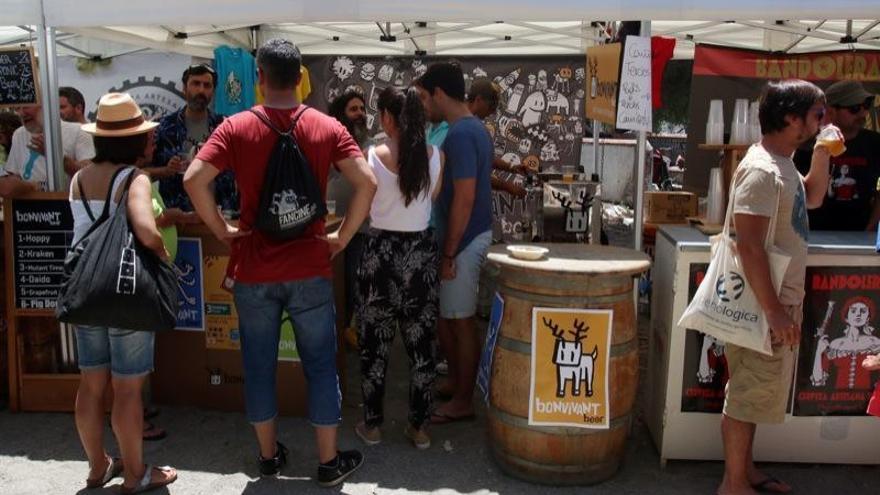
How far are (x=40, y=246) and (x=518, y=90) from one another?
17.9 ft

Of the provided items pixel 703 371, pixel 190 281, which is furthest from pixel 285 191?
pixel 703 371

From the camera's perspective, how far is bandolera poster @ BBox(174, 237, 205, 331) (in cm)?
367

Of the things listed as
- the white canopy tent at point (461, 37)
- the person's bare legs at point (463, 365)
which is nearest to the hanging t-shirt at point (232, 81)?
the white canopy tent at point (461, 37)

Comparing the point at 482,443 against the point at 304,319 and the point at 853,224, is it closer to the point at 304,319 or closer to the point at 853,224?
the point at 304,319

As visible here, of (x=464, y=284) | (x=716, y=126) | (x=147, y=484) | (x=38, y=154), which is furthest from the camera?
(x=38, y=154)

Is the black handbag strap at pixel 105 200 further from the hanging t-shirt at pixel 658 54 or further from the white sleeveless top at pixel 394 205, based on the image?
the hanging t-shirt at pixel 658 54

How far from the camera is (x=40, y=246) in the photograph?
3688 mm

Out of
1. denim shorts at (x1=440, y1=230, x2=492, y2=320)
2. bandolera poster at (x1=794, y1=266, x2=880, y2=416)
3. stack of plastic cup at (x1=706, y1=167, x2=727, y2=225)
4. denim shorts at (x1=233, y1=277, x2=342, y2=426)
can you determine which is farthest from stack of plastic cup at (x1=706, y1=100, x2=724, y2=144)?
denim shorts at (x1=233, y1=277, x2=342, y2=426)

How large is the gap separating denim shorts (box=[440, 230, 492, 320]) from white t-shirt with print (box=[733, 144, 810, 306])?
50.2 inches

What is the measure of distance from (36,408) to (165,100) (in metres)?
4.25

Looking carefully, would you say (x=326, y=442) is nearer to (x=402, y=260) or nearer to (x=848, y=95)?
(x=402, y=260)

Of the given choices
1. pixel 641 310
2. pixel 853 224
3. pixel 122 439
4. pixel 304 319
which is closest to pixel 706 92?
pixel 641 310

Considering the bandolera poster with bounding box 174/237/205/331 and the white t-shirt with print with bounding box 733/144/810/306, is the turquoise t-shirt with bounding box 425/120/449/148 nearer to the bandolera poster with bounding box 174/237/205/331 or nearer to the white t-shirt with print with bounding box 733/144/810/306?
the bandolera poster with bounding box 174/237/205/331

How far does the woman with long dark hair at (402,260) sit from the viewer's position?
3139 mm
